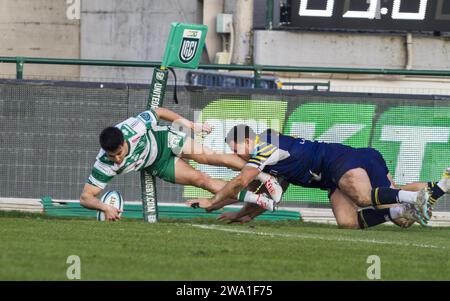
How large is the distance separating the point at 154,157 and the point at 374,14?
12.2m

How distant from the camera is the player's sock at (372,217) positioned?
1509cm

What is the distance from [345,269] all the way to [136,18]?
971 inches

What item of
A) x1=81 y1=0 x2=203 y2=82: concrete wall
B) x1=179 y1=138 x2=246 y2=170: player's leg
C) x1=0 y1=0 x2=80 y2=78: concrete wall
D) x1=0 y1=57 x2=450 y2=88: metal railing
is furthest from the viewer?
x1=0 y1=0 x2=80 y2=78: concrete wall

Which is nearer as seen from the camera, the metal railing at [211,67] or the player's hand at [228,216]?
the player's hand at [228,216]

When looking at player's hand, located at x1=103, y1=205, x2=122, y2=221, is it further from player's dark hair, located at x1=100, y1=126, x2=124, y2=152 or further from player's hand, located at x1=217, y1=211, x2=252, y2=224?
player's hand, located at x1=217, y1=211, x2=252, y2=224

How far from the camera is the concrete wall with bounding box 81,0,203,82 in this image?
1309 inches

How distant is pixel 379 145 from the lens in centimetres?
1762

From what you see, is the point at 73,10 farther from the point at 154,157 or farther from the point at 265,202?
the point at 265,202

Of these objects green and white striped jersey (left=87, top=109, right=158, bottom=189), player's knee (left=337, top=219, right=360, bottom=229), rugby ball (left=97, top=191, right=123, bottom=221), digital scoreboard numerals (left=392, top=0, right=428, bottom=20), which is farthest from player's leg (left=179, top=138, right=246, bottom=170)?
digital scoreboard numerals (left=392, top=0, right=428, bottom=20)

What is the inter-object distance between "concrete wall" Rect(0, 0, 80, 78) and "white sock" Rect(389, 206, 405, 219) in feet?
71.9

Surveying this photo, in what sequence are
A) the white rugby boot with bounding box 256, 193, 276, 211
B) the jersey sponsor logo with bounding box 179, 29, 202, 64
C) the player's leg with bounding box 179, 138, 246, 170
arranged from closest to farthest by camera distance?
the white rugby boot with bounding box 256, 193, 276, 211, the player's leg with bounding box 179, 138, 246, 170, the jersey sponsor logo with bounding box 179, 29, 202, 64

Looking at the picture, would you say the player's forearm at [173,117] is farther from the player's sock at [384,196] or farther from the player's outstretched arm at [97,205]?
the player's sock at [384,196]

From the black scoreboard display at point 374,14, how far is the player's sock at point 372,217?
11.1m

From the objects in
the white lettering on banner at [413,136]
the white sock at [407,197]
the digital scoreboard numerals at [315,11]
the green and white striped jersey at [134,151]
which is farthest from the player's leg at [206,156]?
the digital scoreboard numerals at [315,11]
